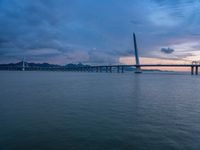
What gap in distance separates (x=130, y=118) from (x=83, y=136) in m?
4.89

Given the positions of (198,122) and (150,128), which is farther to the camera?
(198,122)

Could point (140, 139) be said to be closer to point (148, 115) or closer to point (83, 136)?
point (83, 136)

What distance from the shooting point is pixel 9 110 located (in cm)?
A: 1653

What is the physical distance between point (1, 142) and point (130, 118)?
8.25m

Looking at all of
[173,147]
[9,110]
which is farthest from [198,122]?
[9,110]

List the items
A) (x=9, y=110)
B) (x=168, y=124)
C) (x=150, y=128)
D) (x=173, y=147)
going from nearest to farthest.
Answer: (x=173, y=147) < (x=150, y=128) < (x=168, y=124) < (x=9, y=110)

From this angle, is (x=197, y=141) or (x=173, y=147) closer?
(x=173, y=147)

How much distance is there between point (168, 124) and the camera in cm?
1300

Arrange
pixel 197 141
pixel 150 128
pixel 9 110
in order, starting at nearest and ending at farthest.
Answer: pixel 197 141
pixel 150 128
pixel 9 110

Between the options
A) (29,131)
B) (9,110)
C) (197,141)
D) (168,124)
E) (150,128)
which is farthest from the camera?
(9,110)

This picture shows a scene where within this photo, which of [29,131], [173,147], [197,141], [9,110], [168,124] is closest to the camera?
[173,147]

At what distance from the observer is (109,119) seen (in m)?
14.0

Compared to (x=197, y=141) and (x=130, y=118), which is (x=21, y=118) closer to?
(x=130, y=118)

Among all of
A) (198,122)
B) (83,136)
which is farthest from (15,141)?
(198,122)
